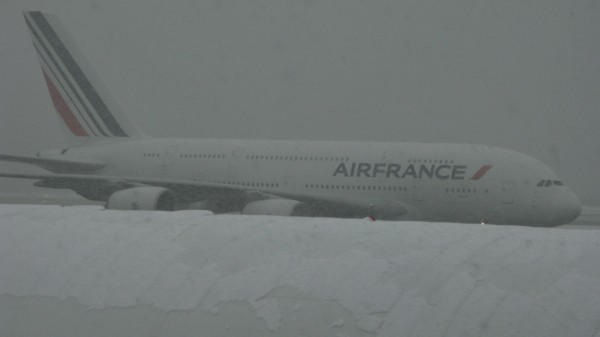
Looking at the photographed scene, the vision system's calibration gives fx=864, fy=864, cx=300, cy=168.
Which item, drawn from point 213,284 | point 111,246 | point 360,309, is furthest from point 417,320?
point 111,246

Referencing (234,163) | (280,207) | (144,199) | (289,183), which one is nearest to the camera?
(280,207)

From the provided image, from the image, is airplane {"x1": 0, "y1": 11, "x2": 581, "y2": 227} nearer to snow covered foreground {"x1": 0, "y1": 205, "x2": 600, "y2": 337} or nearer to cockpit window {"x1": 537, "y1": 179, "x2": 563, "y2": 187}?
cockpit window {"x1": 537, "y1": 179, "x2": 563, "y2": 187}

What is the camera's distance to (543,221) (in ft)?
66.4

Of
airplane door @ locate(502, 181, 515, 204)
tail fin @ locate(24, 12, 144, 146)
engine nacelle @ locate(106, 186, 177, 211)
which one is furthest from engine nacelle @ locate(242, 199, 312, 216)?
tail fin @ locate(24, 12, 144, 146)

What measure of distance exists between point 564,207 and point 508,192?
131 centimetres

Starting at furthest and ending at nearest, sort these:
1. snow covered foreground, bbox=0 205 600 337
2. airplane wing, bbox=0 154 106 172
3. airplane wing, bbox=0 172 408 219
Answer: airplane wing, bbox=0 154 106 172, airplane wing, bbox=0 172 408 219, snow covered foreground, bbox=0 205 600 337

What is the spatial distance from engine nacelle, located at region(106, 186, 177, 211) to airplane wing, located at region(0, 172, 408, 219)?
0.82m

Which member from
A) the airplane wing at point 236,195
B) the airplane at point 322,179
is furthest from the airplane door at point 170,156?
the airplane wing at point 236,195

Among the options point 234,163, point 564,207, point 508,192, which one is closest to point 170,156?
point 234,163

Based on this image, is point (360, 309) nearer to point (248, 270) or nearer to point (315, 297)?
point (315, 297)

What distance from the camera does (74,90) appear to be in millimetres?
28312

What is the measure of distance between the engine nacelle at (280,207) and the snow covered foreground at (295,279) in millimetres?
15338

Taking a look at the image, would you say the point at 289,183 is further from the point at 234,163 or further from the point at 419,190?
the point at 419,190

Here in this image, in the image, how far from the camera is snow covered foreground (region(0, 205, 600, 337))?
3215mm
